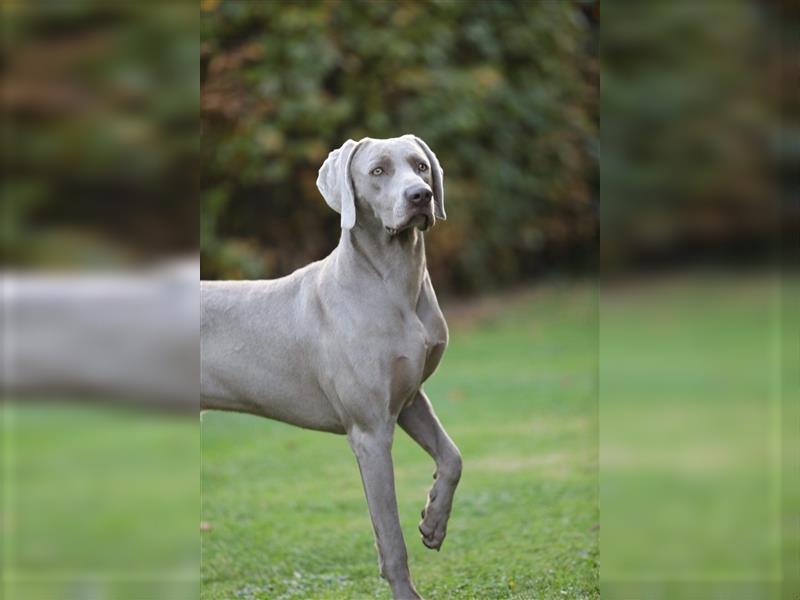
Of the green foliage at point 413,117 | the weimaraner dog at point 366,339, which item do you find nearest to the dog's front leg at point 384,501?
the weimaraner dog at point 366,339

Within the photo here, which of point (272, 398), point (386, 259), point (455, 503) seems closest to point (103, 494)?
point (272, 398)

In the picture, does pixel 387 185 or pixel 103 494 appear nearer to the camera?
pixel 103 494

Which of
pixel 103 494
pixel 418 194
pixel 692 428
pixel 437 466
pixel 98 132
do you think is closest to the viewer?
pixel 98 132

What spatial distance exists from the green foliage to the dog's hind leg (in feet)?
4.53

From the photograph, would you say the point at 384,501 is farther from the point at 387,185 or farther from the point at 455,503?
the point at 387,185

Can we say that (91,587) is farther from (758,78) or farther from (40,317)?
(758,78)

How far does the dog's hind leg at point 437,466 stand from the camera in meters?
3.11

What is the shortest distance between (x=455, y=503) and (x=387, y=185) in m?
1.37

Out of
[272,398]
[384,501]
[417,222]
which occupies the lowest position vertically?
[384,501]

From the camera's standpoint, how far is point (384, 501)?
2979 millimetres

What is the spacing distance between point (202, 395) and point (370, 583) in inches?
32.4

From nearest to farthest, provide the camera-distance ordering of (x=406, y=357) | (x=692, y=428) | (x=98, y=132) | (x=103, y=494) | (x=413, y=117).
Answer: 1. (x=98, y=132)
2. (x=692, y=428)
3. (x=103, y=494)
4. (x=406, y=357)
5. (x=413, y=117)

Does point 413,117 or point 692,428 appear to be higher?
point 413,117

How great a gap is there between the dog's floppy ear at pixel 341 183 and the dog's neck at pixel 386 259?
0.08m
